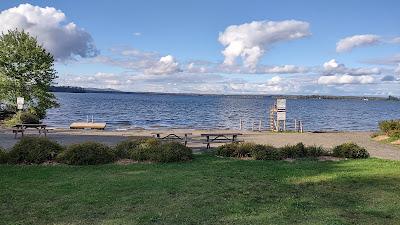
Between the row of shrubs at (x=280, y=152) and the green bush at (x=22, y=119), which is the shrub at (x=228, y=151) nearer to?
the row of shrubs at (x=280, y=152)

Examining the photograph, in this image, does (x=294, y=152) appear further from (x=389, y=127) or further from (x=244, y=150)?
(x=389, y=127)

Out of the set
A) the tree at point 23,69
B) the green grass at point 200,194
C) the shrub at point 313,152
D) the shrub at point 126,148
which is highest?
the tree at point 23,69

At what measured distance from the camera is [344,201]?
32.5 ft

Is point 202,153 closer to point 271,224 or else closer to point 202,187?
point 202,187

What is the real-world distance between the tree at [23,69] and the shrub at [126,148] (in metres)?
23.8

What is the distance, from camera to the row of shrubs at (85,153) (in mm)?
14680

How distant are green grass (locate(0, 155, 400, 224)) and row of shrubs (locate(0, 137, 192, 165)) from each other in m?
0.70

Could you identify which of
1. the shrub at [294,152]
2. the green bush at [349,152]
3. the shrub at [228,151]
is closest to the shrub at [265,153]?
the shrub at [294,152]

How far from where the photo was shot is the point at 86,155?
48.5ft

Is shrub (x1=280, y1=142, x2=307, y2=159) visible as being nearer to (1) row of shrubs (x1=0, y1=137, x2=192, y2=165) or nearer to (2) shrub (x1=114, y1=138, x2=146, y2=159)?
(1) row of shrubs (x1=0, y1=137, x2=192, y2=165)

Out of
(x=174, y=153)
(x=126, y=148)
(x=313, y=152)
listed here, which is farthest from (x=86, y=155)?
(x=313, y=152)

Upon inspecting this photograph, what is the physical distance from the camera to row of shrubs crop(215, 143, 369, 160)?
16711 millimetres

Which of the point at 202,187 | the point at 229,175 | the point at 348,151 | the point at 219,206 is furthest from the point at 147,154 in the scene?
the point at 348,151

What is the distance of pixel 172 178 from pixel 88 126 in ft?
84.6
